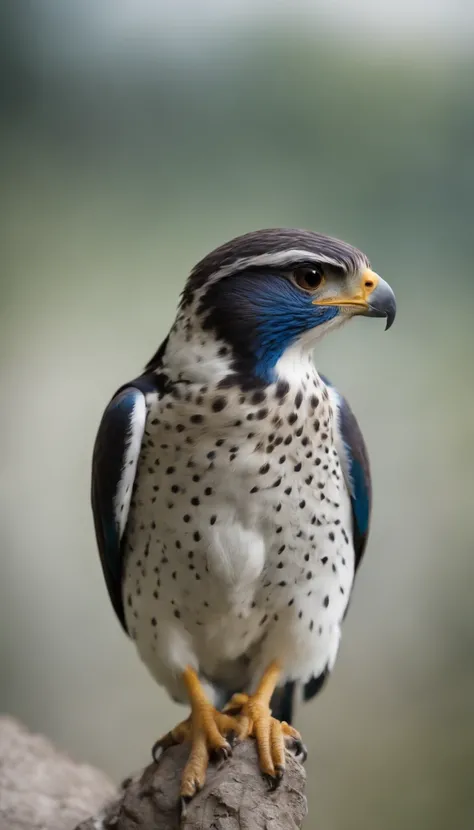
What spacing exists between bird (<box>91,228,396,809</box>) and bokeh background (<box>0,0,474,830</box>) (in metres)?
1.25

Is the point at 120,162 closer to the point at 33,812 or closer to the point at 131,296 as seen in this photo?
the point at 131,296

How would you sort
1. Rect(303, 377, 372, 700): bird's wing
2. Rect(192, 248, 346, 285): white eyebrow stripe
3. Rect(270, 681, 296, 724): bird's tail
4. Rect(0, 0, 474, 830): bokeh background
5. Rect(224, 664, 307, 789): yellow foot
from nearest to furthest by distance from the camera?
Rect(192, 248, 346, 285): white eyebrow stripe → Rect(224, 664, 307, 789): yellow foot → Rect(303, 377, 372, 700): bird's wing → Rect(270, 681, 296, 724): bird's tail → Rect(0, 0, 474, 830): bokeh background

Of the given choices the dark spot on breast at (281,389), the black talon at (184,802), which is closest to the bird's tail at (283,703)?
the black talon at (184,802)

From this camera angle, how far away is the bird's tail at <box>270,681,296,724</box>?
2.21m

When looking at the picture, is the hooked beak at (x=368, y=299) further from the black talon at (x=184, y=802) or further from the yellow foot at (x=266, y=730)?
the black talon at (x=184, y=802)

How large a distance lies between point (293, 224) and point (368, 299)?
146 cm

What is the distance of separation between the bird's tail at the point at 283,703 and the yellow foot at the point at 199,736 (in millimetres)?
357

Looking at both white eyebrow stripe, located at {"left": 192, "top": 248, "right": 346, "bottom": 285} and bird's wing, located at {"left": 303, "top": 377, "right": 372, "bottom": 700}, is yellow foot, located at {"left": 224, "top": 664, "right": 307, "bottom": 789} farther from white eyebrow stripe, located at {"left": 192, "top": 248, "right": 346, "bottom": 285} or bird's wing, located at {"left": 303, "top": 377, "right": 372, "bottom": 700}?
white eyebrow stripe, located at {"left": 192, "top": 248, "right": 346, "bottom": 285}

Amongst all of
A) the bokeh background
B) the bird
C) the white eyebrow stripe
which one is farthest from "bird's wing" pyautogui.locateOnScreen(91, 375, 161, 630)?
the bokeh background

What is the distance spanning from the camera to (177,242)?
312cm

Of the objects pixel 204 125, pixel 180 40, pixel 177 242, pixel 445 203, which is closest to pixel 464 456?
pixel 445 203

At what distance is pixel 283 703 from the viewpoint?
2223 millimetres

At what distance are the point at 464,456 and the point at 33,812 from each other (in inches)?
68.6

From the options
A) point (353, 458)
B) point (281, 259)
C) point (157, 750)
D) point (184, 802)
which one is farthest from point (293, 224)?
point (184, 802)
